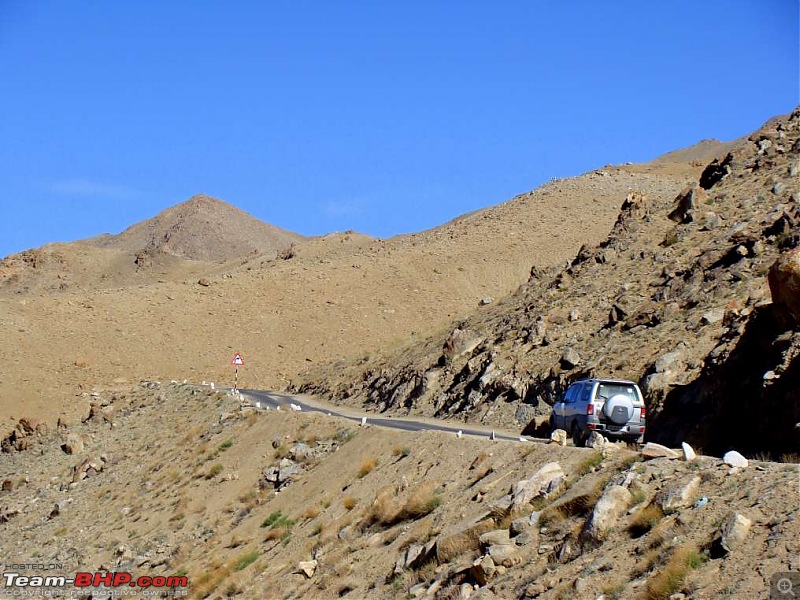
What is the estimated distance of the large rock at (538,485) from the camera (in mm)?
13891

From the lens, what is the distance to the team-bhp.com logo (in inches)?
856

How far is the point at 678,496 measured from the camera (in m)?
11.5

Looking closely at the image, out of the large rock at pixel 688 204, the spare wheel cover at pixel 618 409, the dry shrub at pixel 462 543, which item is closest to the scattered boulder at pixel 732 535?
the dry shrub at pixel 462 543

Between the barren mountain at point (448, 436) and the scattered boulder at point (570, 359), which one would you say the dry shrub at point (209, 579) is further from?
the scattered boulder at point (570, 359)

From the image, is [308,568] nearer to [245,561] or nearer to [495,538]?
[245,561]

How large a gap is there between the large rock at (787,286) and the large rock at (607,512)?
8854mm

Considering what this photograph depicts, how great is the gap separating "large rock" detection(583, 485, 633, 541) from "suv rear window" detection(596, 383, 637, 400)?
8005 millimetres

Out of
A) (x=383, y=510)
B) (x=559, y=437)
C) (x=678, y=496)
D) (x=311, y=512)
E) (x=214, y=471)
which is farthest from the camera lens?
A: (x=214, y=471)

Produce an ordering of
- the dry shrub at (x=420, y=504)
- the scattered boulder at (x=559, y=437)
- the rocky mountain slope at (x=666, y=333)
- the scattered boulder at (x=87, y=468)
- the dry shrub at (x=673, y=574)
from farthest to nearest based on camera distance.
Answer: the scattered boulder at (x=87, y=468) < the rocky mountain slope at (x=666, y=333) < the scattered boulder at (x=559, y=437) < the dry shrub at (x=420, y=504) < the dry shrub at (x=673, y=574)

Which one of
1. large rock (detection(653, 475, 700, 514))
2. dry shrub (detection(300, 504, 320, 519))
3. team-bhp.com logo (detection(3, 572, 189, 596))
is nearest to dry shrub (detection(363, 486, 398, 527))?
dry shrub (detection(300, 504, 320, 519))

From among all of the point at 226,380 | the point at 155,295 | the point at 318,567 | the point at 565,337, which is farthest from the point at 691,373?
the point at 155,295

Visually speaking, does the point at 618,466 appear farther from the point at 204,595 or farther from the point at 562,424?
the point at 204,595

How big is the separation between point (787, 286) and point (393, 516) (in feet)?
30.2

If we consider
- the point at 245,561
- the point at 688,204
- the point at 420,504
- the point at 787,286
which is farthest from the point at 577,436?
the point at 688,204
